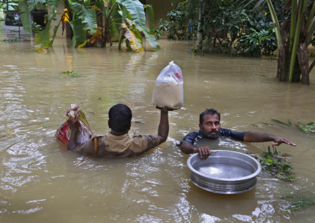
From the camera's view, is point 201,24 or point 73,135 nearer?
point 73,135

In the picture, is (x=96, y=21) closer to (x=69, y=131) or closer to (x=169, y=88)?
(x=69, y=131)

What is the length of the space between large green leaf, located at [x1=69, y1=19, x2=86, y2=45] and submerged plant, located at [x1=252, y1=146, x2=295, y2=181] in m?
9.82

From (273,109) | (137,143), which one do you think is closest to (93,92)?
(137,143)

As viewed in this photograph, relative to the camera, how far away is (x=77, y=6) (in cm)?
1030

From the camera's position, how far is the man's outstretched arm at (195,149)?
2.38 m

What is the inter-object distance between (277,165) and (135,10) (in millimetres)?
8890

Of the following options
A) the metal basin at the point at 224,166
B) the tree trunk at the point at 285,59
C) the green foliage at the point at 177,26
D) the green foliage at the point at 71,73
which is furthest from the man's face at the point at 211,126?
the green foliage at the point at 177,26

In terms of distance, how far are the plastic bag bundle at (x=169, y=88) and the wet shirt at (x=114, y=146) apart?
16.3 inches

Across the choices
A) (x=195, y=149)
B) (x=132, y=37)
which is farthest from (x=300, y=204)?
(x=132, y=37)

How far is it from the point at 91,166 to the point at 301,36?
191 inches

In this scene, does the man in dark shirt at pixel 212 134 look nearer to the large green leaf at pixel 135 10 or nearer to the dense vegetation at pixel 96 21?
the dense vegetation at pixel 96 21

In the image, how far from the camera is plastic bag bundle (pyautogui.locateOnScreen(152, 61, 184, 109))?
8.66 ft

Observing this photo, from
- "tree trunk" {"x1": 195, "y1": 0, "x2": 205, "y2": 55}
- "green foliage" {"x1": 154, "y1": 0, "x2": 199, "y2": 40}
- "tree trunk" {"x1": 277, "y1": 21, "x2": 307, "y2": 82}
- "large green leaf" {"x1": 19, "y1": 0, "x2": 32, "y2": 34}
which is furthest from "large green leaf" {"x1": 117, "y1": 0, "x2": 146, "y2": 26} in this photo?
"tree trunk" {"x1": 277, "y1": 21, "x2": 307, "y2": 82}

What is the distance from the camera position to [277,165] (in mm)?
2488
